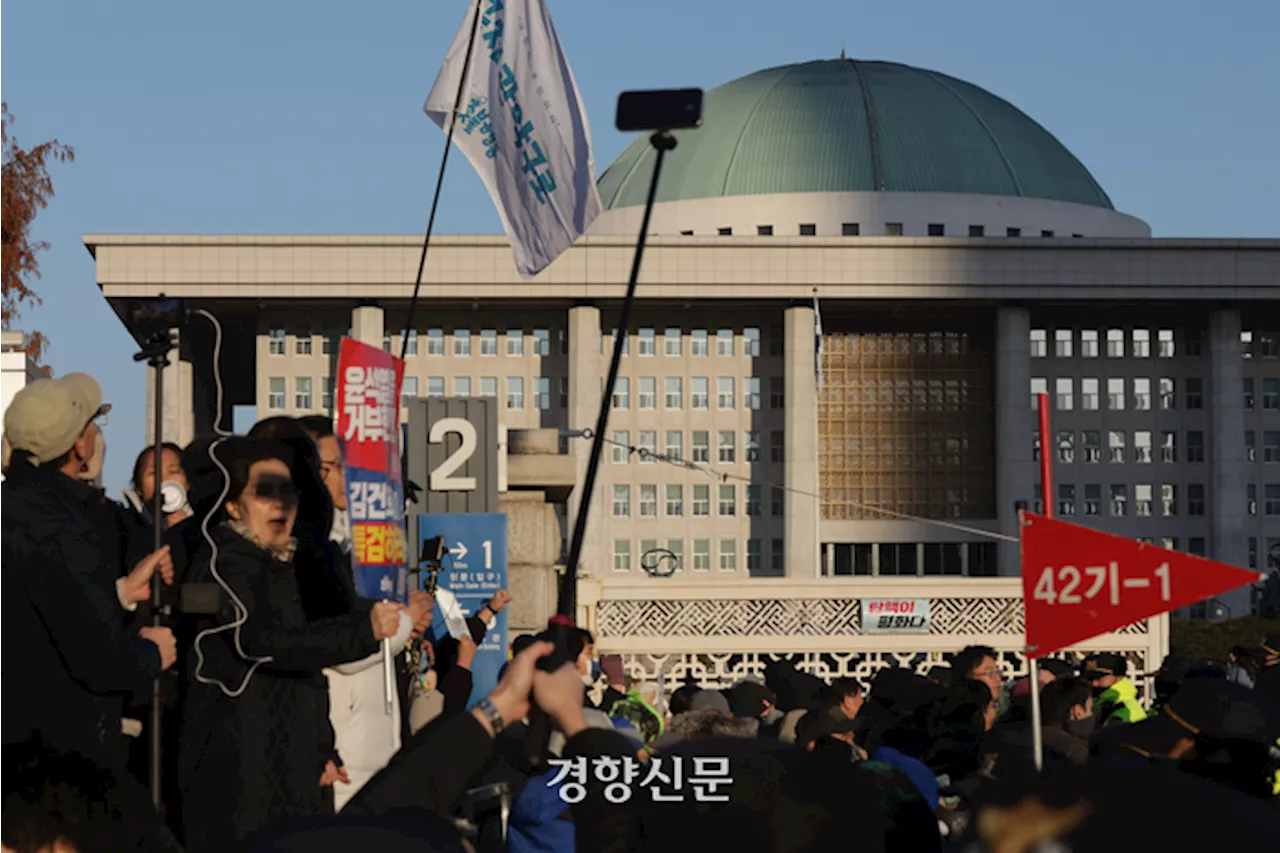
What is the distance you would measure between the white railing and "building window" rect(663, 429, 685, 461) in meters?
62.6

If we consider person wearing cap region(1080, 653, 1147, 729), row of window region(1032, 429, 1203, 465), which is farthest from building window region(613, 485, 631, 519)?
person wearing cap region(1080, 653, 1147, 729)

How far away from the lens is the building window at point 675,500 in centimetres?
8719

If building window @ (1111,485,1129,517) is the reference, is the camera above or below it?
above

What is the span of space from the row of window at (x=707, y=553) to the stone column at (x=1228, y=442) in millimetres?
17780

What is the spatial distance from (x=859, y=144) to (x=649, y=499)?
22.8 metres

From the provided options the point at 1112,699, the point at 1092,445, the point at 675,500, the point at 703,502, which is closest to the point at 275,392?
the point at 675,500

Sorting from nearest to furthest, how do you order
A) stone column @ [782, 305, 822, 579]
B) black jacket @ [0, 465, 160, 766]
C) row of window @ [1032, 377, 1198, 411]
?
black jacket @ [0, 465, 160, 766] → stone column @ [782, 305, 822, 579] → row of window @ [1032, 377, 1198, 411]

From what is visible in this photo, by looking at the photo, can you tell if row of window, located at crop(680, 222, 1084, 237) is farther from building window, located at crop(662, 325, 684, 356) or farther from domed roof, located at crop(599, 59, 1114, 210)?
building window, located at crop(662, 325, 684, 356)

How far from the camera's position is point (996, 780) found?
1.65 meters

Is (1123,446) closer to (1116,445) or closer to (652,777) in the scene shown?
(1116,445)

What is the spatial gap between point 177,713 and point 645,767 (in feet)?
10.4

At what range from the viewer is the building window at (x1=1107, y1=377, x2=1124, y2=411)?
89938mm

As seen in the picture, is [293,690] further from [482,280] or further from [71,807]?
[482,280]

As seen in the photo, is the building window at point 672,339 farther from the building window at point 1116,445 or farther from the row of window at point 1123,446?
the building window at point 1116,445
